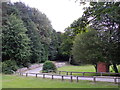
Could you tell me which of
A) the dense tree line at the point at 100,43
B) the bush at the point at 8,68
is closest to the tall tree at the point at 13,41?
the bush at the point at 8,68

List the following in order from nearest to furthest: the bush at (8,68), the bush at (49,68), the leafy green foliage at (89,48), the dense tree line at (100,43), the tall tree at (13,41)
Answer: the dense tree line at (100,43), the leafy green foliage at (89,48), the bush at (8,68), the bush at (49,68), the tall tree at (13,41)

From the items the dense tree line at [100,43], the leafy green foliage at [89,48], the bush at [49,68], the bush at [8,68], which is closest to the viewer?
the dense tree line at [100,43]

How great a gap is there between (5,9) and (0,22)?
3786 mm

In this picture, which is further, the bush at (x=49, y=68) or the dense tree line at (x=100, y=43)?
the bush at (x=49, y=68)

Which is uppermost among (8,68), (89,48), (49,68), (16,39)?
(16,39)

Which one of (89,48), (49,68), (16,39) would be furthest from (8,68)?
(89,48)

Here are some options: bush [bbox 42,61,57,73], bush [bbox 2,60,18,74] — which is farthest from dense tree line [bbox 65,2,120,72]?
bush [bbox 2,60,18,74]

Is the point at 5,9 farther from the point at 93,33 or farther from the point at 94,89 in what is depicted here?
the point at 94,89

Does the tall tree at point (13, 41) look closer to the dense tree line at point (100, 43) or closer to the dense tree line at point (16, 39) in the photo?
the dense tree line at point (16, 39)

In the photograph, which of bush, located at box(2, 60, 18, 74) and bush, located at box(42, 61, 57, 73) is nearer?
bush, located at box(2, 60, 18, 74)

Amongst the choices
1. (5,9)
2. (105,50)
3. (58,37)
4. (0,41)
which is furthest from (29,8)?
(105,50)

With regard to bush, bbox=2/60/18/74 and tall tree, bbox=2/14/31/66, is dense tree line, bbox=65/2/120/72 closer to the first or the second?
bush, bbox=2/60/18/74

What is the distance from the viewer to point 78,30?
30.4 ft

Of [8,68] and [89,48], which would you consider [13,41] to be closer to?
[8,68]
